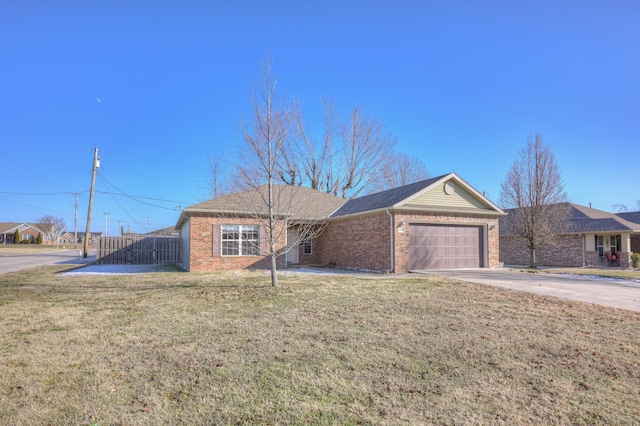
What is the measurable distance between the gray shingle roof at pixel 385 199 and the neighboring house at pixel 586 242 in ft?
31.0

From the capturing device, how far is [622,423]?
3242 millimetres

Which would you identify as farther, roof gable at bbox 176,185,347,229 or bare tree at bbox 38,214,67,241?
bare tree at bbox 38,214,67,241

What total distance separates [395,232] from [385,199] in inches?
93.8

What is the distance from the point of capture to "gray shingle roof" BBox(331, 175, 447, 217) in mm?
15793

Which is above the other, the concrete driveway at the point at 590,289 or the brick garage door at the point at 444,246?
the brick garage door at the point at 444,246

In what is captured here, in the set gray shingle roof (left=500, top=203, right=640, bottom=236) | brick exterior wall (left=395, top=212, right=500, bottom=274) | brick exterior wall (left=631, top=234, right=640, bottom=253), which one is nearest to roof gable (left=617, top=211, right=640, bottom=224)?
brick exterior wall (left=631, top=234, right=640, bottom=253)

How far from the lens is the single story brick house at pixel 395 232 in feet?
49.9

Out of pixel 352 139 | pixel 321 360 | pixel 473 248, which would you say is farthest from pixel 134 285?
pixel 352 139

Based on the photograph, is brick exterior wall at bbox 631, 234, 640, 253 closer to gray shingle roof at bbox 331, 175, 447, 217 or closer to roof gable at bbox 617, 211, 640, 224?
roof gable at bbox 617, 211, 640, 224

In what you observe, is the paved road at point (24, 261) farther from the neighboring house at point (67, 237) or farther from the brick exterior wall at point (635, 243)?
the neighboring house at point (67, 237)

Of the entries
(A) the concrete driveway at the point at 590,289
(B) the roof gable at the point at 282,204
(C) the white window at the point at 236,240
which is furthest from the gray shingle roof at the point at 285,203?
(A) the concrete driveway at the point at 590,289

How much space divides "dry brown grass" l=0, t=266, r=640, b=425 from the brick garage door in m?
7.24

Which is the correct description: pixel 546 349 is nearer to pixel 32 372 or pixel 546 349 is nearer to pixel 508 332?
pixel 508 332

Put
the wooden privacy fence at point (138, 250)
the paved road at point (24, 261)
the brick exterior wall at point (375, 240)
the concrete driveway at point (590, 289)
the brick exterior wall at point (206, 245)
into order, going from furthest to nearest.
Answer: the wooden privacy fence at point (138, 250) → the paved road at point (24, 261) → the brick exterior wall at point (206, 245) → the brick exterior wall at point (375, 240) → the concrete driveway at point (590, 289)
